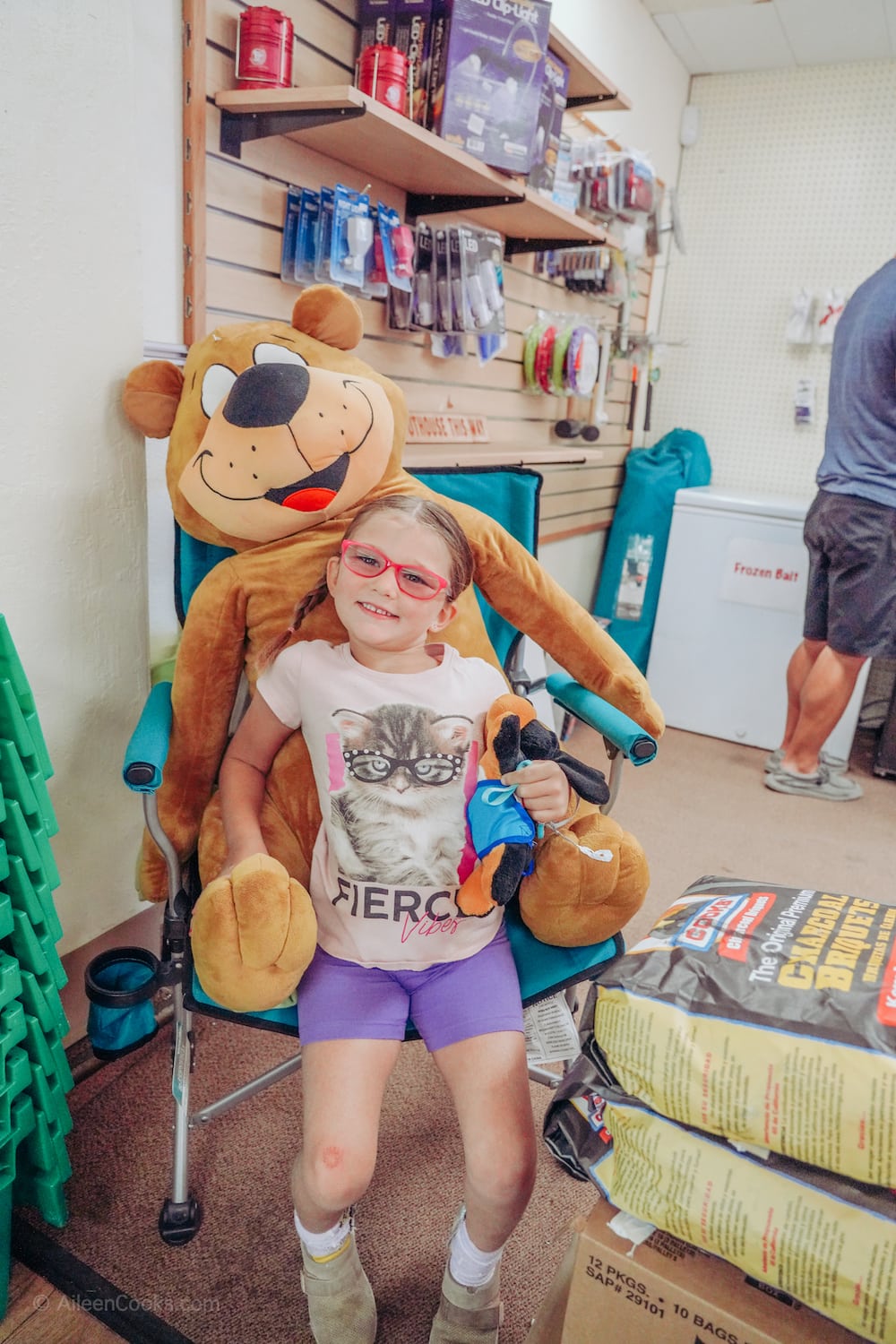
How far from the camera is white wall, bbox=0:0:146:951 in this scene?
1.14 m

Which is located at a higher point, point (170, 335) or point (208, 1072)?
point (170, 335)

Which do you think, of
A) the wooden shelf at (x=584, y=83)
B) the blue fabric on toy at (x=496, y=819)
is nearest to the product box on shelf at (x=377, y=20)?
the wooden shelf at (x=584, y=83)

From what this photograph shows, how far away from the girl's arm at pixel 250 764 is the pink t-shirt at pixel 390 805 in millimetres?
57

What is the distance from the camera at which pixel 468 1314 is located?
41.5 inches

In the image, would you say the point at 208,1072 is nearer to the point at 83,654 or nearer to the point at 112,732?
the point at 112,732

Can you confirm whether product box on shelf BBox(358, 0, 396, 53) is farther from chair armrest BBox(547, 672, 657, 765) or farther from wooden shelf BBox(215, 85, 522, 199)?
A: chair armrest BBox(547, 672, 657, 765)

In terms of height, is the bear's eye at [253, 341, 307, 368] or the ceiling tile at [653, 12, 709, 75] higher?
the ceiling tile at [653, 12, 709, 75]

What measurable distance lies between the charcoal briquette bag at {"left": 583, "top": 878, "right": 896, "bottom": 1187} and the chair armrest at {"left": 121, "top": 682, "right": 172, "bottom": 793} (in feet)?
1.90

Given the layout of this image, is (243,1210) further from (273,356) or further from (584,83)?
(584,83)

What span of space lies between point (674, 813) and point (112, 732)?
178 centimetres

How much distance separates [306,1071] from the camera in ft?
3.46

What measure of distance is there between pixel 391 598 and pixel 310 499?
23cm

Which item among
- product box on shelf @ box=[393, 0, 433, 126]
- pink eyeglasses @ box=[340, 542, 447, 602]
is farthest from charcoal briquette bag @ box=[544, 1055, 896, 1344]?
product box on shelf @ box=[393, 0, 433, 126]

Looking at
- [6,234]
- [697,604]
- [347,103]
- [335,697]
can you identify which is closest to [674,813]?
[697,604]
